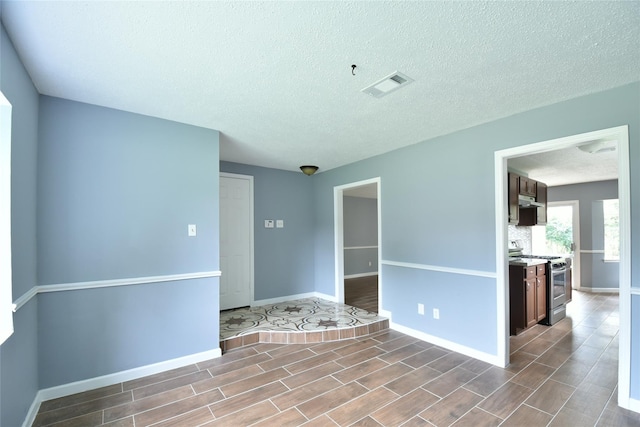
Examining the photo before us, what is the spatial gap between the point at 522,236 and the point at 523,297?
2294 millimetres

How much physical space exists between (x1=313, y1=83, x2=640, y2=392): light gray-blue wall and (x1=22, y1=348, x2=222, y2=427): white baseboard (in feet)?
8.11

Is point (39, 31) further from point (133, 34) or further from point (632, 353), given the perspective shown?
point (632, 353)

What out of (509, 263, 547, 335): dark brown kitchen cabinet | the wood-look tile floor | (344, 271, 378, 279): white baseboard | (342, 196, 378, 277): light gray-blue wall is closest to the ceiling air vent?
the wood-look tile floor

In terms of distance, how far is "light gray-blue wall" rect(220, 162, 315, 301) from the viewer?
500 cm

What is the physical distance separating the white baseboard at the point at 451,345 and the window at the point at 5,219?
3.71m

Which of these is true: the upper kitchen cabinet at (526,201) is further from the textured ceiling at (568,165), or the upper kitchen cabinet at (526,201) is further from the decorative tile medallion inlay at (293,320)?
the decorative tile medallion inlay at (293,320)

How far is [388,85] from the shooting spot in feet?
7.35

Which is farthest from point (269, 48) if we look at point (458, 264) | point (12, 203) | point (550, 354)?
point (550, 354)

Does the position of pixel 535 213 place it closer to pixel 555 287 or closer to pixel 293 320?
pixel 555 287

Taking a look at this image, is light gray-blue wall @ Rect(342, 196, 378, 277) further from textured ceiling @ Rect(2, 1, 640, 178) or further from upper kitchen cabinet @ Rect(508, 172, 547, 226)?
textured ceiling @ Rect(2, 1, 640, 178)

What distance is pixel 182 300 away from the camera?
3.00m

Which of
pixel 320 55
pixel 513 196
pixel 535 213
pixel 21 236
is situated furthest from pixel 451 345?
pixel 21 236

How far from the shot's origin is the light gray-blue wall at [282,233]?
16.4ft

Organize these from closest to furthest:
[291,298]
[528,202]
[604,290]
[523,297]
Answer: [523,297] → [528,202] → [291,298] → [604,290]
